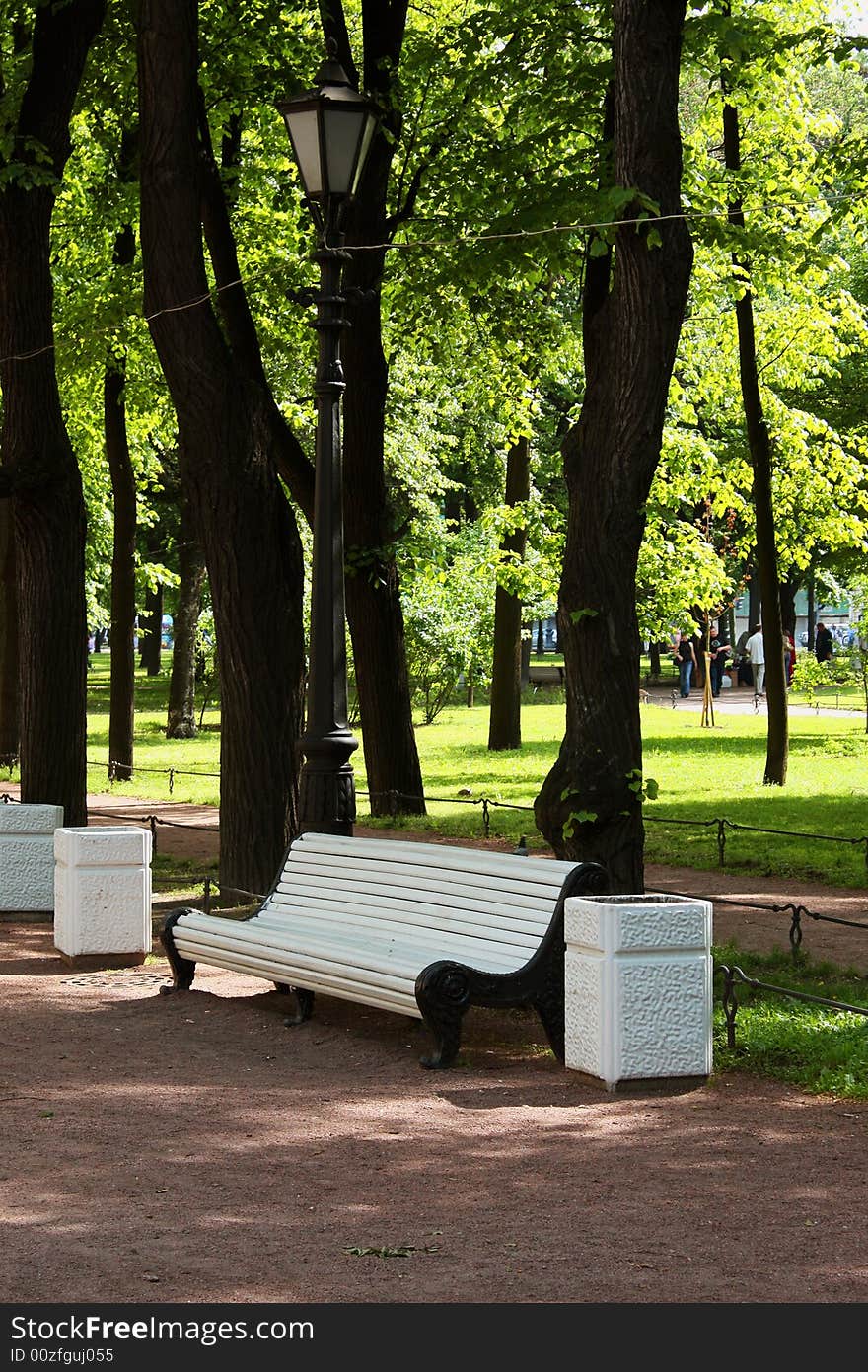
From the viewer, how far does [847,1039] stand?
7.72 meters

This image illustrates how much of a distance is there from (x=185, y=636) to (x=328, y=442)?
21904mm

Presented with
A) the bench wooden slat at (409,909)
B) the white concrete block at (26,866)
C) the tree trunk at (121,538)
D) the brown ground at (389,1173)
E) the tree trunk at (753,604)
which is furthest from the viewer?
the tree trunk at (753,604)

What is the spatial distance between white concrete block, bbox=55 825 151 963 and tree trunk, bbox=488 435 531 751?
1401 centimetres

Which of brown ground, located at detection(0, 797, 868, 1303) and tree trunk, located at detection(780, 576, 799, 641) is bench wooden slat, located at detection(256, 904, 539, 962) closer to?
brown ground, located at detection(0, 797, 868, 1303)

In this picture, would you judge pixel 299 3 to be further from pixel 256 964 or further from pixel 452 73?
pixel 256 964

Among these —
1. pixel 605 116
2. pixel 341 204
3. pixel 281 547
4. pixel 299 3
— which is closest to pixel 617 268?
pixel 341 204

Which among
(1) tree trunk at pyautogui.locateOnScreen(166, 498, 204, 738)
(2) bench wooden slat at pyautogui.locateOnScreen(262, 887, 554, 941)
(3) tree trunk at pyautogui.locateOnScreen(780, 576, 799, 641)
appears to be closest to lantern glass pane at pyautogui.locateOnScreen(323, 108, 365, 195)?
(2) bench wooden slat at pyautogui.locateOnScreen(262, 887, 554, 941)

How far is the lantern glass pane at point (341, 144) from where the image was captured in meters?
9.67

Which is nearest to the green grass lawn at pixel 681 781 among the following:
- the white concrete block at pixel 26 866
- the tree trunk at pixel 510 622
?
the tree trunk at pixel 510 622

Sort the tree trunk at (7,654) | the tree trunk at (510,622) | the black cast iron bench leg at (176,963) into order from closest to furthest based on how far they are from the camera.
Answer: the black cast iron bench leg at (176,963), the tree trunk at (7,654), the tree trunk at (510,622)

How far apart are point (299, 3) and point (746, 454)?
16336mm

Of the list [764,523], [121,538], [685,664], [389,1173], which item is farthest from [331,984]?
[685,664]

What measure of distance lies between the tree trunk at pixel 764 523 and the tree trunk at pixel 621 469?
10456 mm

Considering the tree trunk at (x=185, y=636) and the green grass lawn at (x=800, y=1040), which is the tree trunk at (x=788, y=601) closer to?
the tree trunk at (x=185, y=636)
